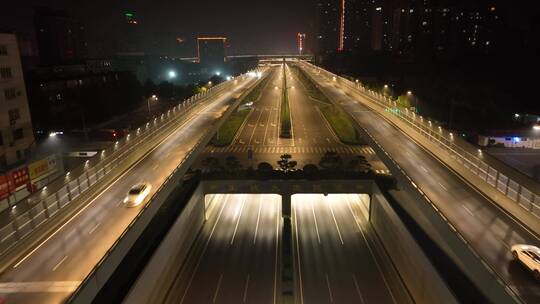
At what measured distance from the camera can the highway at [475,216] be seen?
15297mm

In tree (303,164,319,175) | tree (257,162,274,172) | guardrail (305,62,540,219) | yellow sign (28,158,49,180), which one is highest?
guardrail (305,62,540,219)

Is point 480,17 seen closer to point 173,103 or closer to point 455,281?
point 173,103

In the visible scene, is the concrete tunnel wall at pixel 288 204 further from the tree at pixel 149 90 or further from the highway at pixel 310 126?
the tree at pixel 149 90

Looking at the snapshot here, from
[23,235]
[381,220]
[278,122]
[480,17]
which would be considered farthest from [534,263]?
[480,17]

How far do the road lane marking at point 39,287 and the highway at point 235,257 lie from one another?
928cm

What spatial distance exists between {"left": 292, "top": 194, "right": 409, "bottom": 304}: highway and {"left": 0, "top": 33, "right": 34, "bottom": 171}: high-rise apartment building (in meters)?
28.6

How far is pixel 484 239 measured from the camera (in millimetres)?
17453

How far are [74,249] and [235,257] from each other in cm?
1305

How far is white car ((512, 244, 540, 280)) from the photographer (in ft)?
48.5

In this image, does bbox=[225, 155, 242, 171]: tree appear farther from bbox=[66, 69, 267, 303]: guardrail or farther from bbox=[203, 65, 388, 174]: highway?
bbox=[66, 69, 267, 303]: guardrail

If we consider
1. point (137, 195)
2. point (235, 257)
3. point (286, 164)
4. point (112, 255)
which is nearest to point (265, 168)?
point (286, 164)

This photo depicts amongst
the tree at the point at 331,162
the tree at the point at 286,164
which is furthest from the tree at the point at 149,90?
the tree at the point at 331,162

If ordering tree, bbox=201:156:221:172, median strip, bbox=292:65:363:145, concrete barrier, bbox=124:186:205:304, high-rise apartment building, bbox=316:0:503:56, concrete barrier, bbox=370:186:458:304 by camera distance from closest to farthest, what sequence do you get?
concrete barrier, bbox=124:186:205:304 < concrete barrier, bbox=370:186:458:304 < tree, bbox=201:156:221:172 < median strip, bbox=292:65:363:145 < high-rise apartment building, bbox=316:0:503:56

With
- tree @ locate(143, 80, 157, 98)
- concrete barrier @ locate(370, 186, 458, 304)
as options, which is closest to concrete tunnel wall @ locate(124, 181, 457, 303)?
concrete barrier @ locate(370, 186, 458, 304)
